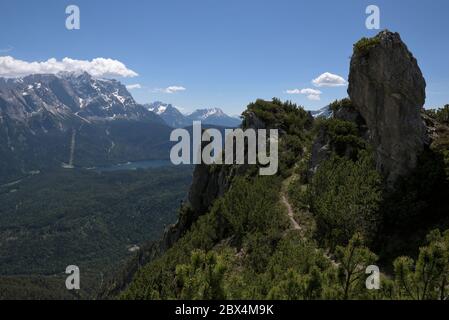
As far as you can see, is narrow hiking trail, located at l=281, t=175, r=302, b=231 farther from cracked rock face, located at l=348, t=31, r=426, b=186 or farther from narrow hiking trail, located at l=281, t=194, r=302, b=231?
cracked rock face, located at l=348, t=31, r=426, b=186

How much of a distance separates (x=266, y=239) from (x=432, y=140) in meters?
16.6

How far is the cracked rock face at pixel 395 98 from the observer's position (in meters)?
34.2

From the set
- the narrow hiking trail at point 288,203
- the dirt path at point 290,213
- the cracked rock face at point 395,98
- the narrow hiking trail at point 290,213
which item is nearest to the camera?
the cracked rock face at point 395,98

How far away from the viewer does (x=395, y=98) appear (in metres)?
34.2

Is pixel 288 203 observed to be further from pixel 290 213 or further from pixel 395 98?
pixel 395 98

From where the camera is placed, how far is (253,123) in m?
70.5

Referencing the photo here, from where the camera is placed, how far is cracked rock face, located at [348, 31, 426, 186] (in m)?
34.2

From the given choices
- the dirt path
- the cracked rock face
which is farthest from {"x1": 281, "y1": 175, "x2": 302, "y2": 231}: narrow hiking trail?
the cracked rock face

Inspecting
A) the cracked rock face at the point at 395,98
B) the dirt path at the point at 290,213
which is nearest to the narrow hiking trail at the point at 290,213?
the dirt path at the point at 290,213

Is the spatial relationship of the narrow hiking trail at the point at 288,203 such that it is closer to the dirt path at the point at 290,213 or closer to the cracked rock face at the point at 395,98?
the dirt path at the point at 290,213

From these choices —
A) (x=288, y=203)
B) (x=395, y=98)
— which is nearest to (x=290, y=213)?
(x=288, y=203)

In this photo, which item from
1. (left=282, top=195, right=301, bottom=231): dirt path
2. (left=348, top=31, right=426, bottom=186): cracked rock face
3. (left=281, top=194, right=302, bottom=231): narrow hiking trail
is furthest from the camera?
(left=282, top=195, right=301, bottom=231): dirt path
